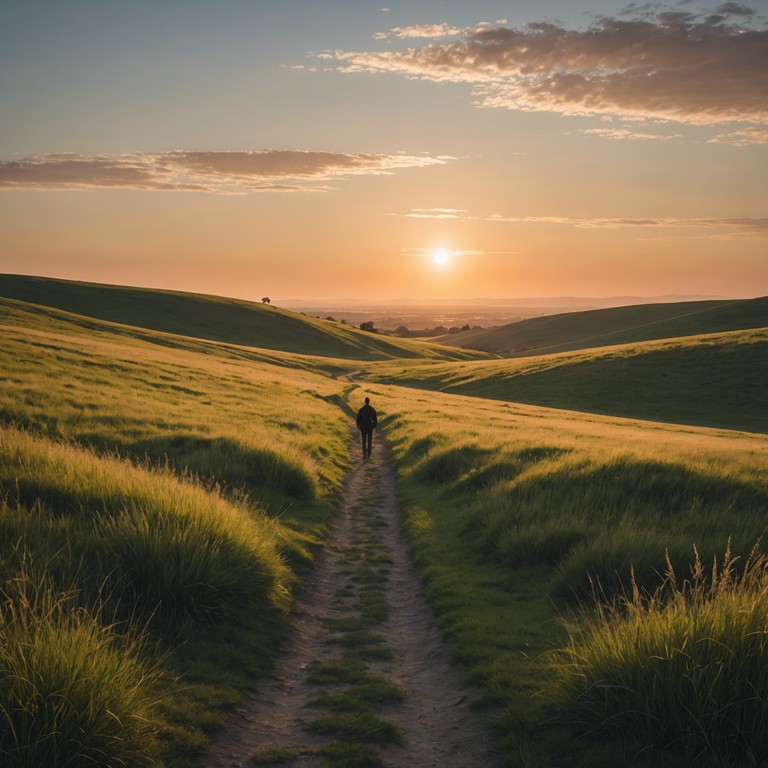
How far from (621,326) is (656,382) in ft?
372

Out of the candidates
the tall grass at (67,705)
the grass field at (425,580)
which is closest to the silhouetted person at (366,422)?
the grass field at (425,580)

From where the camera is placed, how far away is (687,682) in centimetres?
523

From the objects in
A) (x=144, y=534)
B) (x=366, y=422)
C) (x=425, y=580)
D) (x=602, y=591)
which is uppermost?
(x=144, y=534)

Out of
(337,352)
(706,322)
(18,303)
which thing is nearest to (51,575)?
(18,303)

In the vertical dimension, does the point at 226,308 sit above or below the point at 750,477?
above

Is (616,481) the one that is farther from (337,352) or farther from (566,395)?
(337,352)

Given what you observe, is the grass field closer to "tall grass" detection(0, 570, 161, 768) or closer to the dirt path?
"tall grass" detection(0, 570, 161, 768)

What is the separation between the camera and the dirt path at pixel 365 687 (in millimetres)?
5934

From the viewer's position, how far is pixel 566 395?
56469 millimetres

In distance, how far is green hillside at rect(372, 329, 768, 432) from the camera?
48219 millimetres

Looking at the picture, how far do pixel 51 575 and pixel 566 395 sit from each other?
2121 inches

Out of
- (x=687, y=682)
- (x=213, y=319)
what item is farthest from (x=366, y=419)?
(x=213, y=319)

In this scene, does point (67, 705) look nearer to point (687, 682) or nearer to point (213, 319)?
point (687, 682)

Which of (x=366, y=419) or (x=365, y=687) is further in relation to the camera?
(x=366, y=419)
